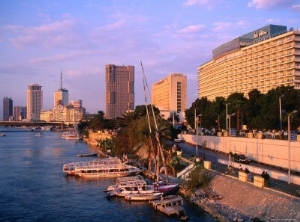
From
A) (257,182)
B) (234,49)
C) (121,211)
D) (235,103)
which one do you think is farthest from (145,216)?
(234,49)

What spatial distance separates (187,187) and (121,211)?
943cm

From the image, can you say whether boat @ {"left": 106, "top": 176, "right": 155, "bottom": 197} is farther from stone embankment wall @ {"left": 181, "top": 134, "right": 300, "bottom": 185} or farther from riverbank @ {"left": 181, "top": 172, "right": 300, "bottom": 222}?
stone embankment wall @ {"left": 181, "top": 134, "right": 300, "bottom": 185}

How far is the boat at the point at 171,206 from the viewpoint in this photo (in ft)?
132

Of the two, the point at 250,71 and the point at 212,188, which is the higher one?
the point at 250,71

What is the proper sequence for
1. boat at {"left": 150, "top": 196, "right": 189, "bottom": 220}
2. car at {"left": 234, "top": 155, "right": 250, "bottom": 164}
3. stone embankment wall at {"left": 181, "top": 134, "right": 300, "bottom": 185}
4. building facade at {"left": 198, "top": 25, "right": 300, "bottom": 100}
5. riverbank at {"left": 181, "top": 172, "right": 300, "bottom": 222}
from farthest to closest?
building facade at {"left": 198, "top": 25, "right": 300, "bottom": 100}, car at {"left": 234, "top": 155, "right": 250, "bottom": 164}, stone embankment wall at {"left": 181, "top": 134, "right": 300, "bottom": 185}, boat at {"left": 150, "top": 196, "right": 189, "bottom": 220}, riverbank at {"left": 181, "top": 172, "right": 300, "bottom": 222}

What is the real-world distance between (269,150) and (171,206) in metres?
20.2

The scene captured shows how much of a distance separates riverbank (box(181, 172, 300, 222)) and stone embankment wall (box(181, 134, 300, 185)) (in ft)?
15.6

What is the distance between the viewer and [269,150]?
2192 inches

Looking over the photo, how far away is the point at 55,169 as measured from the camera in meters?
76.5

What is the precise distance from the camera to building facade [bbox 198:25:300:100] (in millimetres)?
112000

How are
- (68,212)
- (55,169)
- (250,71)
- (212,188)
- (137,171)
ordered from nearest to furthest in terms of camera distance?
(68,212) < (212,188) < (137,171) < (55,169) < (250,71)

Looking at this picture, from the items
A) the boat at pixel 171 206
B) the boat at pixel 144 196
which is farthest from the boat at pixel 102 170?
the boat at pixel 171 206

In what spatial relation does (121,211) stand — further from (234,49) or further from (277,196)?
(234,49)

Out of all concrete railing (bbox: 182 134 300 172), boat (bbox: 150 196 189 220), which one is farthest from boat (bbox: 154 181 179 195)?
concrete railing (bbox: 182 134 300 172)
